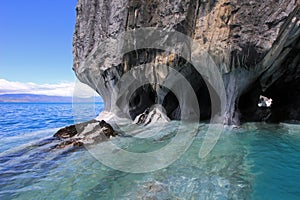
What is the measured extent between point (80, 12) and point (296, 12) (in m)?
14.9

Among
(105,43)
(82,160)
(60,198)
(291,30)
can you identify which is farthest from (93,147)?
(291,30)

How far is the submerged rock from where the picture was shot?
9312 mm

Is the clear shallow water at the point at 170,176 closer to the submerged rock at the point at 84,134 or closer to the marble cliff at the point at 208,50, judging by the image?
the submerged rock at the point at 84,134

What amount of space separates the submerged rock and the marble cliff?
Answer: 14.6 feet

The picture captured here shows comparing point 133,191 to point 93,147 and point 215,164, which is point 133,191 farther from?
point 93,147

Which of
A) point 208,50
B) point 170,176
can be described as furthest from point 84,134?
point 208,50

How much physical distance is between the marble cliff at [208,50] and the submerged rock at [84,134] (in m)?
4.44

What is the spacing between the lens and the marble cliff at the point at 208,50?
995 cm

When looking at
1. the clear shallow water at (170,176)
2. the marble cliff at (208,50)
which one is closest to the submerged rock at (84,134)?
the clear shallow water at (170,176)

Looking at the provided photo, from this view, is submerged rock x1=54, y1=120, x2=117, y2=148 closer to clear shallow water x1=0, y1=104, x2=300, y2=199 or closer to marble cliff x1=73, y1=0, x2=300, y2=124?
clear shallow water x1=0, y1=104, x2=300, y2=199

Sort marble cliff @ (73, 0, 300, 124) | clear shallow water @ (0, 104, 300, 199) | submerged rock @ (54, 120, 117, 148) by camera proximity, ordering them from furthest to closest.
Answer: marble cliff @ (73, 0, 300, 124) → submerged rock @ (54, 120, 117, 148) → clear shallow water @ (0, 104, 300, 199)

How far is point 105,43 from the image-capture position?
566 inches

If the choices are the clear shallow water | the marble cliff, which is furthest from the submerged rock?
the marble cliff

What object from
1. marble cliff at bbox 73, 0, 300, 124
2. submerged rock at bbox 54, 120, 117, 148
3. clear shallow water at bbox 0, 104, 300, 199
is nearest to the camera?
clear shallow water at bbox 0, 104, 300, 199
